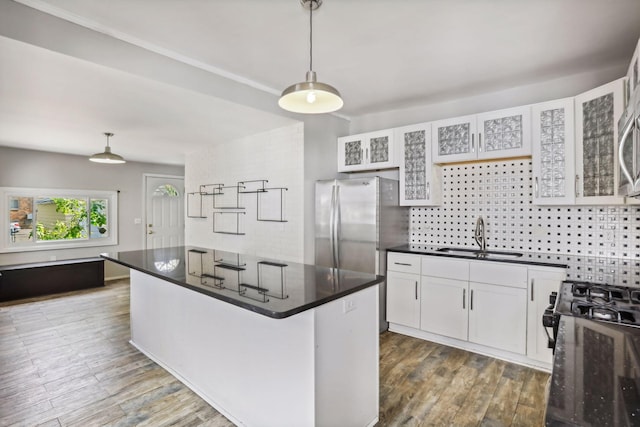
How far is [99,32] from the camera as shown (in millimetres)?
2291

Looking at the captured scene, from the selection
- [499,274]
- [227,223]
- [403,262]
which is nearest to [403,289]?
[403,262]

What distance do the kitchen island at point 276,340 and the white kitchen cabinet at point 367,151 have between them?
6.15 ft

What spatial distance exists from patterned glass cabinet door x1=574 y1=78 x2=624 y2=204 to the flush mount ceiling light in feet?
6.74

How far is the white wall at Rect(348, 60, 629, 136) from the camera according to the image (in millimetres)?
2932

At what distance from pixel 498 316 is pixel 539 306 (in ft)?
1.12

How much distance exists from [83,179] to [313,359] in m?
6.43

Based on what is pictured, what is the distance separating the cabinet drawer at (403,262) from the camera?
11.2 ft

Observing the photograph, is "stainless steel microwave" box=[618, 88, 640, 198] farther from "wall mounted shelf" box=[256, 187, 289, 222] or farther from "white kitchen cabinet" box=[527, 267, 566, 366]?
"wall mounted shelf" box=[256, 187, 289, 222]

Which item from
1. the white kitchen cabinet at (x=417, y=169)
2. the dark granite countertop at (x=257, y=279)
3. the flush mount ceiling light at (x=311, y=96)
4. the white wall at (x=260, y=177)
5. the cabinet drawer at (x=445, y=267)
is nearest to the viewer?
the dark granite countertop at (x=257, y=279)

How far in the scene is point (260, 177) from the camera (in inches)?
178

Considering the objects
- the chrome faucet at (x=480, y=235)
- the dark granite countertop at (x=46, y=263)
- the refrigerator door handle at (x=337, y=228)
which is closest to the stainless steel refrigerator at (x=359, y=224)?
the refrigerator door handle at (x=337, y=228)

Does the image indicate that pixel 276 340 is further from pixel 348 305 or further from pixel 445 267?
pixel 445 267

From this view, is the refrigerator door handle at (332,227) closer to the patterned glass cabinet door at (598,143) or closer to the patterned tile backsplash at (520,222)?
the patterned tile backsplash at (520,222)

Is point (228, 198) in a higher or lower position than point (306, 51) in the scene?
lower
